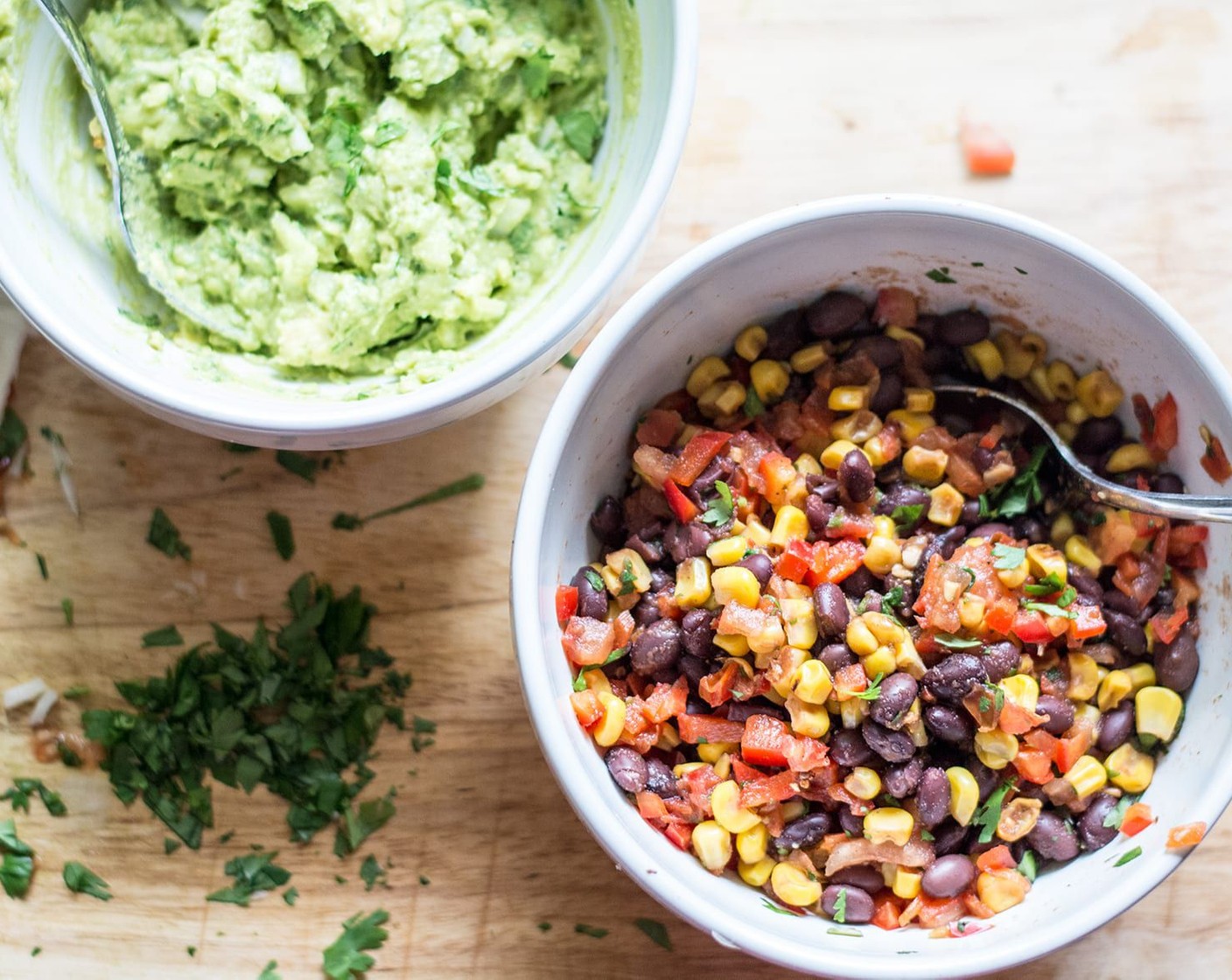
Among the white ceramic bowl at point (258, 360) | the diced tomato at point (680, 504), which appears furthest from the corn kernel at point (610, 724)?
the white ceramic bowl at point (258, 360)

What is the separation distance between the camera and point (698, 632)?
6.25 feet

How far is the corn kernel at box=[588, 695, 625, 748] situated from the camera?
6.21 ft

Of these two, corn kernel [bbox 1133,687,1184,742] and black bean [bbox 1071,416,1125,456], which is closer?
corn kernel [bbox 1133,687,1184,742]

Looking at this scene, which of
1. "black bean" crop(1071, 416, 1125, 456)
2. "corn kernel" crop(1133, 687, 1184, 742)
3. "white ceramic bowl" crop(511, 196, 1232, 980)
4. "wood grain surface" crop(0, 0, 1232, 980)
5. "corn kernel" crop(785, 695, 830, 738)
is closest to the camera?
"white ceramic bowl" crop(511, 196, 1232, 980)

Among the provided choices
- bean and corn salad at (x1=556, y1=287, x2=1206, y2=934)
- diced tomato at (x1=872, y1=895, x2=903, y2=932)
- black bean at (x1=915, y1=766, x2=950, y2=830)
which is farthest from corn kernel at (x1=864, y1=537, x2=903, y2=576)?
diced tomato at (x1=872, y1=895, x2=903, y2=932)

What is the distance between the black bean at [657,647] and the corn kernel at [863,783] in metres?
0.34

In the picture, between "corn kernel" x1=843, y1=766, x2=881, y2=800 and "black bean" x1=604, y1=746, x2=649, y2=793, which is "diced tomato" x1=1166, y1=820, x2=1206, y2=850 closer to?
"corn kernel" x1=843, y1=766, x2=881, y2=800

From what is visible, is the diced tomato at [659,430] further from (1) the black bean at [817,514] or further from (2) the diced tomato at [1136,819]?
(2) the diced tomato at [1136,819]

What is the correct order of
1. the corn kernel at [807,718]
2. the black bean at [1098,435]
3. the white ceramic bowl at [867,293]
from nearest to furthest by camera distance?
the white ceramic bowl at [867,293] < the corn kernel at [807,718] < the black bean at [1098,435]

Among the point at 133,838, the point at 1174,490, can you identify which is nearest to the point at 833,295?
the point at 1174,490

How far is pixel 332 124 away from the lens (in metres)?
2.01

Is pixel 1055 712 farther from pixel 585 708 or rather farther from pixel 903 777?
pixel 585 708

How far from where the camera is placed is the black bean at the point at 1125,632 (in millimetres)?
1987

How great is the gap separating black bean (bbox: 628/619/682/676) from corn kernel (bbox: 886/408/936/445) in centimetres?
52
